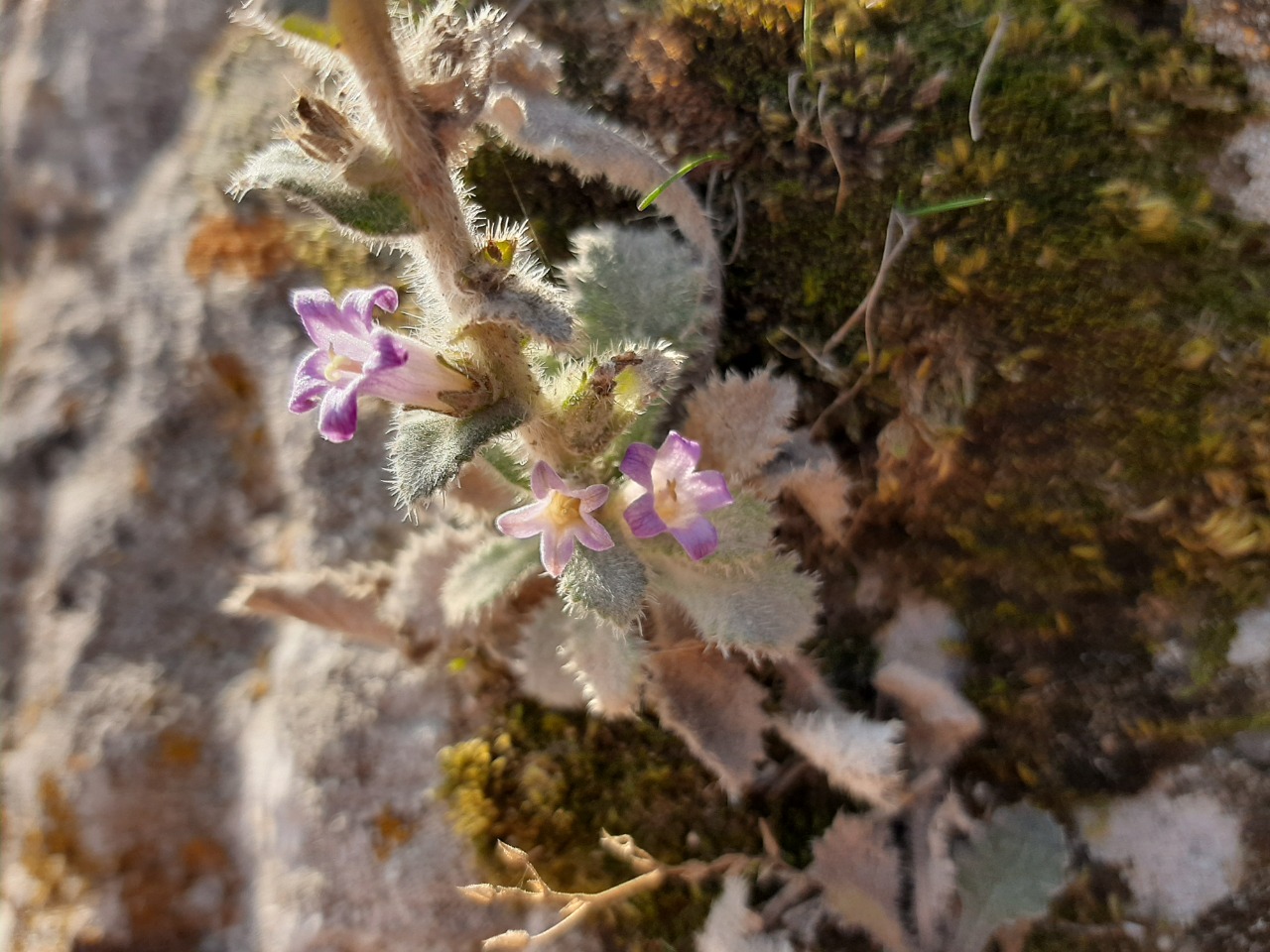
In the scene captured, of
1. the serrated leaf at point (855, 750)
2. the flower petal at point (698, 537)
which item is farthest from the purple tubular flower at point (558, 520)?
the serrated leaf at point (855, 750)

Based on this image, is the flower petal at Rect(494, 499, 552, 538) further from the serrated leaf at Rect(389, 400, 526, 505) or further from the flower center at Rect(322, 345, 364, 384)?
the flower center at Rect(322, 345, 364, 384)

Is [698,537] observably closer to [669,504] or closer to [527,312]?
[669,504]

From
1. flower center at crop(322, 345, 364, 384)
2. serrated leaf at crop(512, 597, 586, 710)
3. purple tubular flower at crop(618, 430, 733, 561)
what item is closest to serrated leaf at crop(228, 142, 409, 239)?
flower center at crop(322, 345, 364, 384)

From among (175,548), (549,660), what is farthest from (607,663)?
(175,548)

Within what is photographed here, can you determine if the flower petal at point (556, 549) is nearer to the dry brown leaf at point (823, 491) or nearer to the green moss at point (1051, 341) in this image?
the dry brown leaf at point (823, 491)

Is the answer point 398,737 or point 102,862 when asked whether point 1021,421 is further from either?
point 102,862

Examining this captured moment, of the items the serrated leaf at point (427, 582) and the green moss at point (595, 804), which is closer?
the green moss at point (595, 804)

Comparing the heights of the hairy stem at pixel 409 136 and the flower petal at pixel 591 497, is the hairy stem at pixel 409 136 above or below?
above
